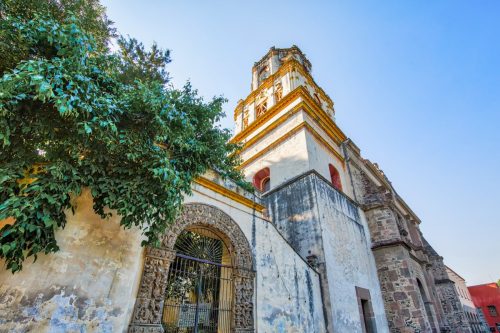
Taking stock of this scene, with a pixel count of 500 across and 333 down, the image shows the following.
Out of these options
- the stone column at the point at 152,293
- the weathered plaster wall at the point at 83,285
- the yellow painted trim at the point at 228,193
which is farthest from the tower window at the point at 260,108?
the stone column at the point at 152,293

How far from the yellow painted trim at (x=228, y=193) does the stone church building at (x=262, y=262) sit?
0.03 meters

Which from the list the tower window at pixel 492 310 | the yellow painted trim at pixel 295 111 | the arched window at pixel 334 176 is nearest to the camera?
the arched window at pixel 334 176

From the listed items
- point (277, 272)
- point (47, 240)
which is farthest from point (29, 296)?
point (277, 272)

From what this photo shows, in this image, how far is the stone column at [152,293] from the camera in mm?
4059

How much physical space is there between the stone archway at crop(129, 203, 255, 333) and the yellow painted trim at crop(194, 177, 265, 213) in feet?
1.75

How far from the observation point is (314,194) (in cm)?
898

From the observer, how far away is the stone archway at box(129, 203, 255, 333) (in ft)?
13.7

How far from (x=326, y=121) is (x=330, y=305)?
9.57 m

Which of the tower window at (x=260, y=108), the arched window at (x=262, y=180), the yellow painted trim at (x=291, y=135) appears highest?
the tower window at (x=260, y=108)

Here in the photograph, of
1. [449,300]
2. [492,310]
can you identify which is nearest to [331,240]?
[449,300]

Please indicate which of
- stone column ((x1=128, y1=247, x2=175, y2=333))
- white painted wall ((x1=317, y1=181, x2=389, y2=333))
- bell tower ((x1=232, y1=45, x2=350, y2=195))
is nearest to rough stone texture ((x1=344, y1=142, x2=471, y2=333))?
white painted wall ((x1=317, y1=181, x2=389, y2=333))

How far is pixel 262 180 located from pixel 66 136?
9.78m

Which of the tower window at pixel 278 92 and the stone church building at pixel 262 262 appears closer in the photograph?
the stone church building at pixel 262 262

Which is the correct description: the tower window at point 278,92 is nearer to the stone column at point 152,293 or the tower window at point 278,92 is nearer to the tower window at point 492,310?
the stone column at point 152,293
